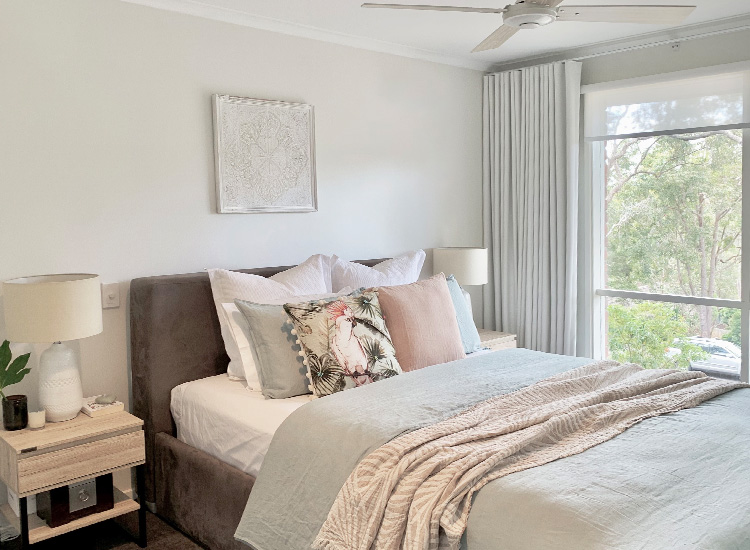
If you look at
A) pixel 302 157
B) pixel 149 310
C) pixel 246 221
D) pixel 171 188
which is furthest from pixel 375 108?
pixel 149 310

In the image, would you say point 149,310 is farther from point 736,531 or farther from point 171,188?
point 736,531

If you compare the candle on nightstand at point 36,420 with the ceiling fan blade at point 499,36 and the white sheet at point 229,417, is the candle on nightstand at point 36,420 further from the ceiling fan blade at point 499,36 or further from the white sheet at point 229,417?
the ceiling fan blade at point 499,36

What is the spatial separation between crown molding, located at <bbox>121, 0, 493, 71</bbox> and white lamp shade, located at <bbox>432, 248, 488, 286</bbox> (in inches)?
50.8

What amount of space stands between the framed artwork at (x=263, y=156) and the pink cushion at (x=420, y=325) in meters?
0.91

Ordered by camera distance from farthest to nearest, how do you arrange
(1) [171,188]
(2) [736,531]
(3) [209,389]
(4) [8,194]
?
(1) [171,188], (3) [209,389], (4) [8,194], (2) [736,531]

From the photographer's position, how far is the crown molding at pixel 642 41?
3736 mm

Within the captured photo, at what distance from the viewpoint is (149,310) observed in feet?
10.1

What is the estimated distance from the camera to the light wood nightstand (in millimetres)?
2479

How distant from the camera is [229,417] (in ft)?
8.95

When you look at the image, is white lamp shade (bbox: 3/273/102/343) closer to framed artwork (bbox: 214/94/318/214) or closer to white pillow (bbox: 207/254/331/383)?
white pillow (bbox: 207/254/331/383)

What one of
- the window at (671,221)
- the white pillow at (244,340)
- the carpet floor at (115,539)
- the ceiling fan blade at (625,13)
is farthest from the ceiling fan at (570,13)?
the carpet floor at (115,539)

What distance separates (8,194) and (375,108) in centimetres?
216

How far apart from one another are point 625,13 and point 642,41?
1791 mm

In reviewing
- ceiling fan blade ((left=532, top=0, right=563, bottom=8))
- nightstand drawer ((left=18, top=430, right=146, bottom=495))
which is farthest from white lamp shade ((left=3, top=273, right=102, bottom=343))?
ceiling fan blade ((left=532, top=0, right=563, bottom=8))
